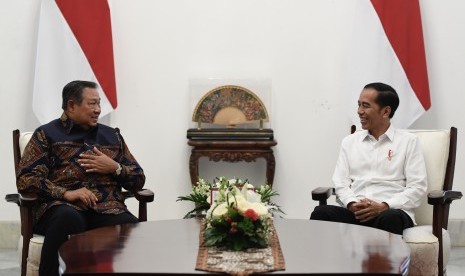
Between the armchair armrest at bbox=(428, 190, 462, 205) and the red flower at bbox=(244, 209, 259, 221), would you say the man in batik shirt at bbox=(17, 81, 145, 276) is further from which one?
the armchair armrest at bbox=(428, 190, 462, 205)

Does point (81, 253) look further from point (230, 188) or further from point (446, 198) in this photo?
point (446, 198)

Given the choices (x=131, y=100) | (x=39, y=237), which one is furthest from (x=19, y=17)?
(x=39, y=237)

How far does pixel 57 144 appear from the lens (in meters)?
4.52

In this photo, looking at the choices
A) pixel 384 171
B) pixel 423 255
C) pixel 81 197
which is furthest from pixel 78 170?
pixel 423 255

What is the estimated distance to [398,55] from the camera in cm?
592

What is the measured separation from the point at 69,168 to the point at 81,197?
Result: 0.22 m

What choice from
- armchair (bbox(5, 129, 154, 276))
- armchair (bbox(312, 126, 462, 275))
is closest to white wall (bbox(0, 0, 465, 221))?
armchair (bbox(312, 126, 462, 275))

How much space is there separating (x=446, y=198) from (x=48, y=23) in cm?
311

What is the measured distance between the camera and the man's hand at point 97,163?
178 inches

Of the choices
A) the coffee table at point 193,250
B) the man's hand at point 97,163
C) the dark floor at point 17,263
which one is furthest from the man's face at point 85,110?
the dark floor at point 17,263

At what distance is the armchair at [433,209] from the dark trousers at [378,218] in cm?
5

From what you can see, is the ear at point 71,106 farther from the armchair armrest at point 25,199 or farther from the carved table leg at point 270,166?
the carved table leg at point 270,166

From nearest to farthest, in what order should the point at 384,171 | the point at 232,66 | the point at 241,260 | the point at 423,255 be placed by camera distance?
the point at 241,260
the point at 423,255
the point at 384,171
the point at 232,66

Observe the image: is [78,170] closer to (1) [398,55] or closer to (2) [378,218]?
(2) [378,218]
